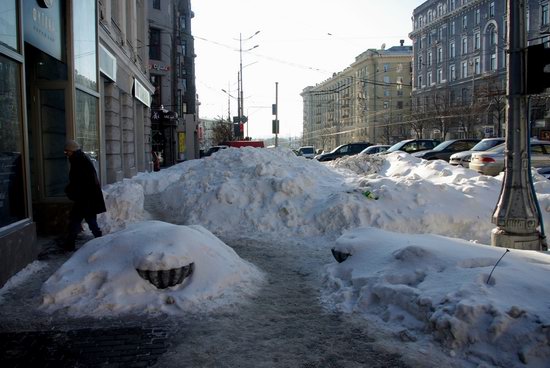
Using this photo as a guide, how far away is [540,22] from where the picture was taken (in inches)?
1871

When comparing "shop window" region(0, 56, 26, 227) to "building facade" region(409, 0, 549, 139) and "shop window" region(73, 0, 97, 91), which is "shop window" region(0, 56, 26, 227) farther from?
"building facade" region(409, 0, 549, 139)

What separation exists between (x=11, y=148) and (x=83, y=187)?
1.41 metres

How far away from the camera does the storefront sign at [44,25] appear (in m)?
7.41

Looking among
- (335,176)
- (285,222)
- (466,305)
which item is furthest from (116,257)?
(335,176)

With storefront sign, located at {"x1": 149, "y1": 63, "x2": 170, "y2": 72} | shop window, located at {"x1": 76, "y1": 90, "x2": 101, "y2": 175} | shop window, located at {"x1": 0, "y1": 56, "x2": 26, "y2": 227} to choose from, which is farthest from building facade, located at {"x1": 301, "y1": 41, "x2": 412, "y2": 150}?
shop window, located at {"x1": 0, "y1": 56, "x2": 26, "y2": 227}

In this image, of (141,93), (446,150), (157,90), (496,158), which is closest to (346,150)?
(446,150)

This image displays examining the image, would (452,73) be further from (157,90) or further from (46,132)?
(46,132)

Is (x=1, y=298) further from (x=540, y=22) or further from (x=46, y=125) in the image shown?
(x=540, y=22)

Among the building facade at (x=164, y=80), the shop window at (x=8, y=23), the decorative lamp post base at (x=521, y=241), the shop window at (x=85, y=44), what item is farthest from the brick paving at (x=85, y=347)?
the building facade at (x=164, y=80)

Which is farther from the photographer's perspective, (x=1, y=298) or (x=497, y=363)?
(x=1, y=298)

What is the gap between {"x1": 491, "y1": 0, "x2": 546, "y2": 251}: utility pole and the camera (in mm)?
6359

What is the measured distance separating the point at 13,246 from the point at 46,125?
3796 millimetres

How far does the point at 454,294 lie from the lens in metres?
4.02

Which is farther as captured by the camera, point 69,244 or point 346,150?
point 346,150
